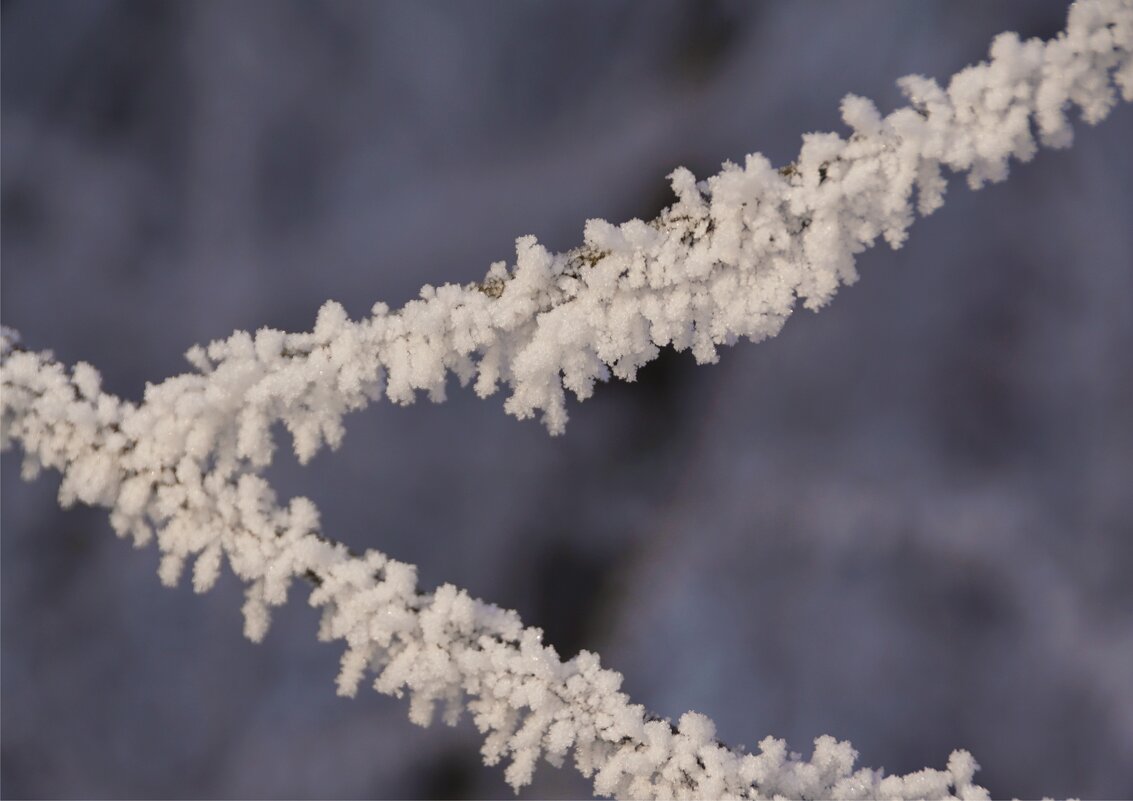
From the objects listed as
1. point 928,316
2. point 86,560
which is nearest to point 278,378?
point 86,560

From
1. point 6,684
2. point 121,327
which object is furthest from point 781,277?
point 6,684

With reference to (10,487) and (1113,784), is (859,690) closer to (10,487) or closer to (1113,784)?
(1113,784)

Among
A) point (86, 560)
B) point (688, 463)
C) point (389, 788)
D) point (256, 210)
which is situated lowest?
point (389, 788)

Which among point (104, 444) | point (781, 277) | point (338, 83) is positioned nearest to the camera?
point (781, 277)

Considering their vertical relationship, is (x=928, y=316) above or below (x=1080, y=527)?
above

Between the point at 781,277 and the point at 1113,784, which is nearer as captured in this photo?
the point at 781,277

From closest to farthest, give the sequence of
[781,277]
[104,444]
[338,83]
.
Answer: [781,277] < [104,444] < [338,83]
